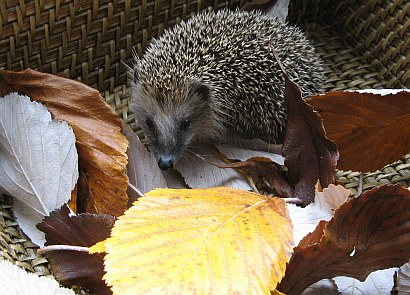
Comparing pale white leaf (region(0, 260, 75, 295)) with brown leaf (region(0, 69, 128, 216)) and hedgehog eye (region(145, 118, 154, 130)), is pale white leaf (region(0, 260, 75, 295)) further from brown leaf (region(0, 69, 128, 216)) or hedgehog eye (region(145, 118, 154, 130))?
hedgehog eye (region(145, 118, 154, 130))

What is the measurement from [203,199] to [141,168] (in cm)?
50

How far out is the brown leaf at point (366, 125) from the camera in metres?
1.85

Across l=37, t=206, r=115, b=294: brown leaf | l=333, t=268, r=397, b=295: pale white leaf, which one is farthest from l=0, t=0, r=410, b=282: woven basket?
l=333, t=268, r=397, b=295: pale white leaf

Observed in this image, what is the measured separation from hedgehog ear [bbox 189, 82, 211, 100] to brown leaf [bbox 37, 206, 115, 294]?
0.66m

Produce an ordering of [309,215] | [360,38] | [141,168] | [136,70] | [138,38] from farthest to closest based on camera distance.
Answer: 1. [360,38]
2. [138,38]
3. [136,70]
4. [141,168]
5. [309,215]

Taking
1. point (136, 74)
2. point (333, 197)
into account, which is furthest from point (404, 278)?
point (136, 74)

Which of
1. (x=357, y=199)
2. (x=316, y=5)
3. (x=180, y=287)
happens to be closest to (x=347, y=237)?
(x=357, y=199)

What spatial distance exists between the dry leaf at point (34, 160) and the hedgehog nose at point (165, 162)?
1.03 feet

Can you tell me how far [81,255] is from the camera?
4.96 ft

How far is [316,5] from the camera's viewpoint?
2.58 meters

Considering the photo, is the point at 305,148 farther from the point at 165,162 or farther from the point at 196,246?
the point at 196,246

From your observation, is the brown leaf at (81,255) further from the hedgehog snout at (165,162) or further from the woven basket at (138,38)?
the hedgehog snout at (165,162)

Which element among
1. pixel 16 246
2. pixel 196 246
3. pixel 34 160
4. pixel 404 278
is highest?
pixel 196 246

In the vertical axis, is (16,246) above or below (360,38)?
below
